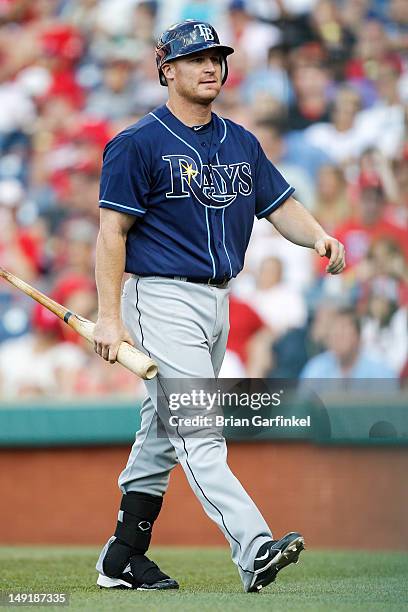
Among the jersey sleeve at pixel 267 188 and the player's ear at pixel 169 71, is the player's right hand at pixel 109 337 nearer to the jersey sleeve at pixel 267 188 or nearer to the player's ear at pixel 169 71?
the jersey sleeve at pixel 267 188

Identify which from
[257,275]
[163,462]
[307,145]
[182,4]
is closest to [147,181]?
[163,462]

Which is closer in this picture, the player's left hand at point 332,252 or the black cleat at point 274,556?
the black cleat at point 274,556

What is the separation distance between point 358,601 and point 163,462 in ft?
2.93

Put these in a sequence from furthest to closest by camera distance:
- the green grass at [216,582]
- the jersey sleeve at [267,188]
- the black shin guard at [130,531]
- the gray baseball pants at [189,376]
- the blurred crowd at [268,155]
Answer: the blurred crowd at [268,155]
the jersey sleeve at [267,188]
the black shin guard at [130,531]
the gray baseball pants at [189,376]
the green grass at [216,582]

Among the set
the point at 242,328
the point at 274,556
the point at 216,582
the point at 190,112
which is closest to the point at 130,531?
the point at 216,582

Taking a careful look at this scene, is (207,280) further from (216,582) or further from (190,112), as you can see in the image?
(216,582)

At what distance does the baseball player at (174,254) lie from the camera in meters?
3.69

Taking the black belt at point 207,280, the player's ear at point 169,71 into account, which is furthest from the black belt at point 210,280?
the player's ear at point 169,71

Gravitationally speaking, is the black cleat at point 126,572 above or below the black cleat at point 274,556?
below

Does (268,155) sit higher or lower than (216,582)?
higher

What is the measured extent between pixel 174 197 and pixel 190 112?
0.33 m

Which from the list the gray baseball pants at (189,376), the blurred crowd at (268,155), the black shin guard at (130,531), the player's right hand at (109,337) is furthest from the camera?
the blurred crowd at (268,155)

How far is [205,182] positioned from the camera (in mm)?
3768

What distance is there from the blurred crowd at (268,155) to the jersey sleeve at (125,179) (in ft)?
11.5
